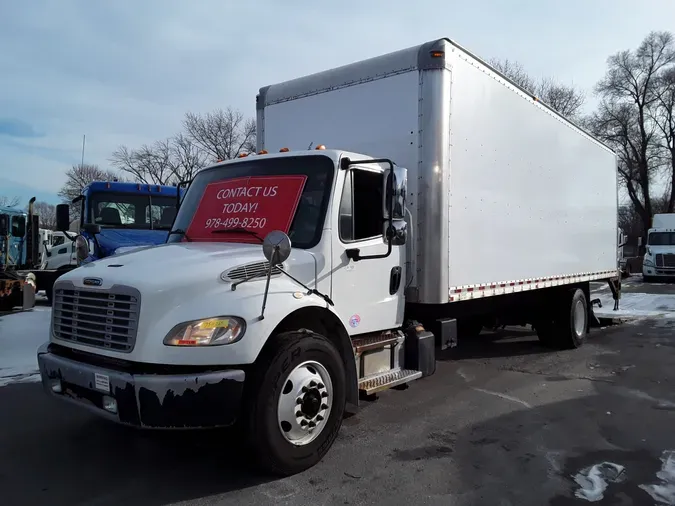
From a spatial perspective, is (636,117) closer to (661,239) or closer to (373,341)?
(661,239)

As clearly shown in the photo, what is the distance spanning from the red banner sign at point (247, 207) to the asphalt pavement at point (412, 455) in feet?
5.60

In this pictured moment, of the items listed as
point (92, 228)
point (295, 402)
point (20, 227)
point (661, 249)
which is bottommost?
point (295, 402)

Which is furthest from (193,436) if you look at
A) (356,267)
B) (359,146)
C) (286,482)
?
(359,146)

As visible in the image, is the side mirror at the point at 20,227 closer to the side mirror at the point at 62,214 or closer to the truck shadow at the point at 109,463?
the side mirror at the point at 62,214

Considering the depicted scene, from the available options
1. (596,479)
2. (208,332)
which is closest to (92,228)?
(208,332)

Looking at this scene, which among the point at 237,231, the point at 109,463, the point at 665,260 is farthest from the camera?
the point at 665,260

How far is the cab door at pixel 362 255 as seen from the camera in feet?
14.8

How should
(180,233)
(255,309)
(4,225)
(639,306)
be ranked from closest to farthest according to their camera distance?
(255,309)
(180,233)
(639,306)
(4,225)

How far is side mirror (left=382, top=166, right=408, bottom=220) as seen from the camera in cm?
453

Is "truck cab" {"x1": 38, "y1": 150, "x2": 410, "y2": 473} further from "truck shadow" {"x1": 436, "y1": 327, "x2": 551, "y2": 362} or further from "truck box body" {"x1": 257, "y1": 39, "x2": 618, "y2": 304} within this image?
"truck shadow" {"x1": 436, "y1": 327, "x2": 551, "y2": 362}

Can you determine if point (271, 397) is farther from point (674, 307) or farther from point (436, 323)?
point (674, 307)

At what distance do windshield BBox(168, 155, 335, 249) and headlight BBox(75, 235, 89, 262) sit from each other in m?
3.22

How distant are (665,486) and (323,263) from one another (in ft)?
9.82

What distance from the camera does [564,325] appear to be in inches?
356
